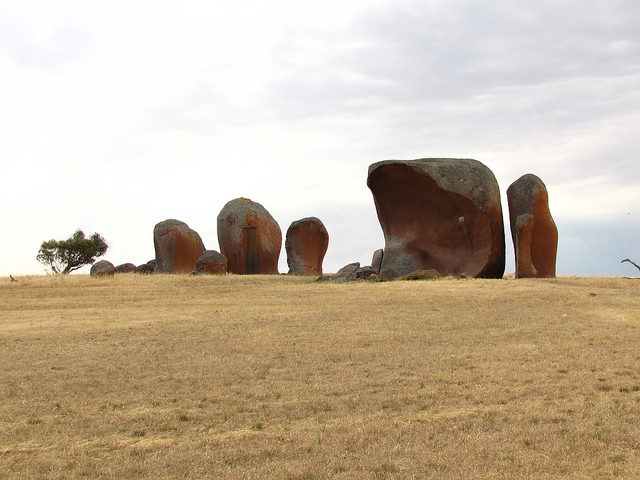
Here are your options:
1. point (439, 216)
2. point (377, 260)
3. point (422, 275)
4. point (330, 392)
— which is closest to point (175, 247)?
point (377, 260)

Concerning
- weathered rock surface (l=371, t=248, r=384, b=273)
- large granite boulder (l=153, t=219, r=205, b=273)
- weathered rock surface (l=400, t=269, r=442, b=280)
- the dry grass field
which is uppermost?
large granite boulder (l=153, t=219, r=205, b=273)

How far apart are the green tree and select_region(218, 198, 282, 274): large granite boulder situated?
1800cm

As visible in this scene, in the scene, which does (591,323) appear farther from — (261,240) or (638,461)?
(261,240)

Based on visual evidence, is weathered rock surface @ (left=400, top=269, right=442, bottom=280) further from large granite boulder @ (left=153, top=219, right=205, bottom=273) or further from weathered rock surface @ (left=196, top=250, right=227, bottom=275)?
large granite boulder @ (left=153, top=219, right=205, bottom=273)

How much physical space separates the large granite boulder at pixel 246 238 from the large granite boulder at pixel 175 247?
1.39m

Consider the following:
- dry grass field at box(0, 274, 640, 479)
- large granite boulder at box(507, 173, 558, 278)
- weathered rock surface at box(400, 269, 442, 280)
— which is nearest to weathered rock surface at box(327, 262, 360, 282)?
weathered rock surface at box(400, 269, 442, 280)

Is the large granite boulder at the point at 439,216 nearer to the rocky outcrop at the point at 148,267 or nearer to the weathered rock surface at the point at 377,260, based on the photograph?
the weathered rock surface at the point at 377,260

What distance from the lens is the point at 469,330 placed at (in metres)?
11.9

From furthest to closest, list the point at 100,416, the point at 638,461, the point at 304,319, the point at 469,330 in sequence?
1. the point at 304,319
2. the point at 469,330
3. the point at 100,416
4. the point at 638,461

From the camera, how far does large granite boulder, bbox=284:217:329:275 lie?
3216 cm

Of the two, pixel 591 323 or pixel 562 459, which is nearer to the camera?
pixel 562 459

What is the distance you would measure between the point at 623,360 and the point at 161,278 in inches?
700

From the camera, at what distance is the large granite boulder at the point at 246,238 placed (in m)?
31.2

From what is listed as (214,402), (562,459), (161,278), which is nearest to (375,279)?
(161,278)
